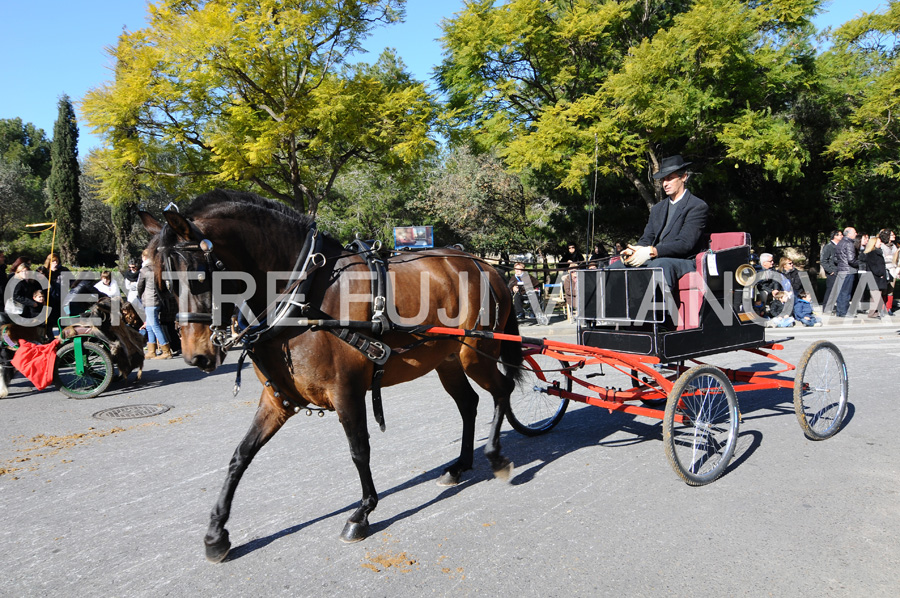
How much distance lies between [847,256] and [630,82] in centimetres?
648

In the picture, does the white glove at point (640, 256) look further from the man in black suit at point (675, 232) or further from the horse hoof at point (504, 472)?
the horse hoof at point (504, 472)

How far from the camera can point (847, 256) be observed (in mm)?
13508

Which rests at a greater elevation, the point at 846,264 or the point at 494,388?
the point at 846,264

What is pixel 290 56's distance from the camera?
51.1ft

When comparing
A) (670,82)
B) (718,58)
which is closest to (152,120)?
(670,82)

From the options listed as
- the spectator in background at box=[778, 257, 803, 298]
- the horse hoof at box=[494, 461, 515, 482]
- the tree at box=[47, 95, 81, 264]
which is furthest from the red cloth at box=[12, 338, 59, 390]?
the tree at box=[47, 95, 81, 264]

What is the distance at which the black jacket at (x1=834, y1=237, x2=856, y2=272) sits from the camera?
44.3 feet

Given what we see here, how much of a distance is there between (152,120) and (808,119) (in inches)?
816

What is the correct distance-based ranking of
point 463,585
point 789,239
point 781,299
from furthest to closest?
point 789,239
point 781,299
point 463,585

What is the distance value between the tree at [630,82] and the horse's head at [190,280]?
13261 millimetres

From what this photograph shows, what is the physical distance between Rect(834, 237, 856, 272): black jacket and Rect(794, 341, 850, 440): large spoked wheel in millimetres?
9820

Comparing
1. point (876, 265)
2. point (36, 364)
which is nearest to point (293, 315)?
point (36, 364)

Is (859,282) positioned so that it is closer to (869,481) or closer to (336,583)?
(869,481)

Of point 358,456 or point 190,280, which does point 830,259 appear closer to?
point 358,456
